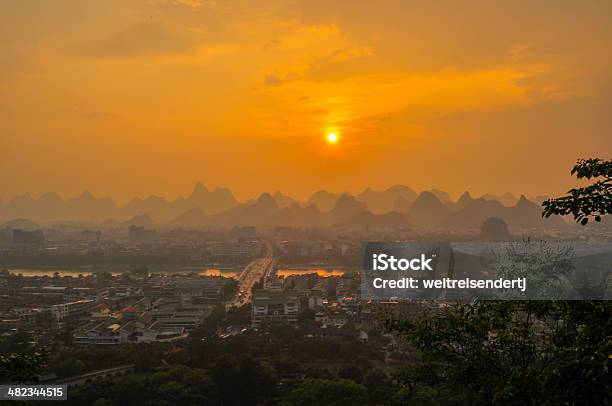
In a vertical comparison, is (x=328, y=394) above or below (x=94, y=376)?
above

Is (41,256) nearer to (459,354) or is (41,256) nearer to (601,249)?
(601,249)

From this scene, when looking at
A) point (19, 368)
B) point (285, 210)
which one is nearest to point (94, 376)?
point (19, 368)

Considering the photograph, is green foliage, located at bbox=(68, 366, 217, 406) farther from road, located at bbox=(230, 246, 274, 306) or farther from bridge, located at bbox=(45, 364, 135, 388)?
road, located at bbox=(230, 246, 274, 306)

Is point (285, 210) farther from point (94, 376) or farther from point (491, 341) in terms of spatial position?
point (491, 341)

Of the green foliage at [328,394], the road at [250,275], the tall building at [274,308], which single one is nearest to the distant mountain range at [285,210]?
the road at [250,275]

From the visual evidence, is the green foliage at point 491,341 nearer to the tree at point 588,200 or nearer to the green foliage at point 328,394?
the tree at point 588,200

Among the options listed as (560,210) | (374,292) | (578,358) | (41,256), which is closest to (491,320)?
(560,210)

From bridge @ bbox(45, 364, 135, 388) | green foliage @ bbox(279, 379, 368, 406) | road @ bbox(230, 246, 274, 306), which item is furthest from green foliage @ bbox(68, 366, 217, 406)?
road @ bbox(230, 246, 274, 306)
